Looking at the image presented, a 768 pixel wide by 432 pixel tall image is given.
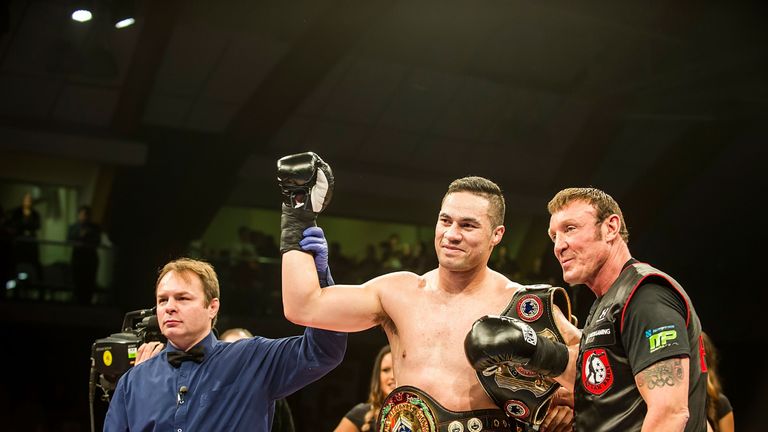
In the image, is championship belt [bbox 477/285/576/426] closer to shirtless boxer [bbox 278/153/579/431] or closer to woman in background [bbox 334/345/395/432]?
shirtless boxer [bbox 278/153/579/431]

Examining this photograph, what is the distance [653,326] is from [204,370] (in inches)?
57.2

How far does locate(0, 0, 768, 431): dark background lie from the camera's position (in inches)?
354

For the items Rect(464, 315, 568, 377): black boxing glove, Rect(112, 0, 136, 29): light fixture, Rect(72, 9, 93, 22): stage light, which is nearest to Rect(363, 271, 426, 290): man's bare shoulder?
Rect(464, 315, 568, 377): black boxing glove

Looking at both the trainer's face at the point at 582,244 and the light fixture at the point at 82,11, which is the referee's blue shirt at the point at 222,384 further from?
the light fixture at the point at 82,11

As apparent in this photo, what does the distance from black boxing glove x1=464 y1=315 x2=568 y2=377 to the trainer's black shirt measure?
4.3 inches

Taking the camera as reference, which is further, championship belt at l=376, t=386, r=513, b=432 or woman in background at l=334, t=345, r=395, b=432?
woman in background at l=334, t=345, r=395, b=432

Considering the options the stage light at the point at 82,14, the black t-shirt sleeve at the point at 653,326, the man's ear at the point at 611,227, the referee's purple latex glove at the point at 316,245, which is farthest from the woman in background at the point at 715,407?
the stage light at the point at 82,14

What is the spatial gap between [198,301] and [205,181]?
26.4 feet

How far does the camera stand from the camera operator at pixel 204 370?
261cm

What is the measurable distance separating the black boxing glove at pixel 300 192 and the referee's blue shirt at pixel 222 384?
0.34 m

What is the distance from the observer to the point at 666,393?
1.87 metres

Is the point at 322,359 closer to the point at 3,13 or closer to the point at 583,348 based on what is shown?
the point at 583,348

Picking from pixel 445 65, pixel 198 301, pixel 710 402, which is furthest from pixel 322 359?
pixel 445 65

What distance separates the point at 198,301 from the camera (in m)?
2.72
